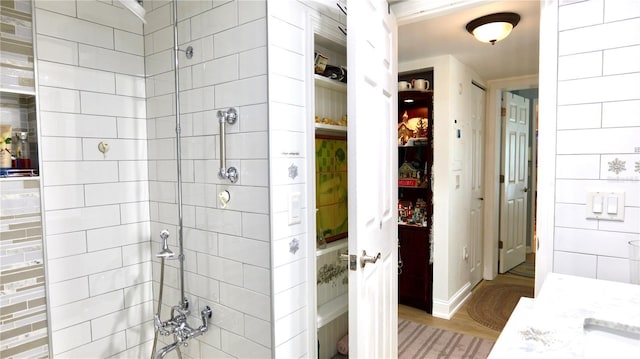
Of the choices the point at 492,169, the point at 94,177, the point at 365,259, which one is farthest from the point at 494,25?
the point at 94,177

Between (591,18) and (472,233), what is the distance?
268 centimetres

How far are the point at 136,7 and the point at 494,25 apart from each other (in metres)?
2.02

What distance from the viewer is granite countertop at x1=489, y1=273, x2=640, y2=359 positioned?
0.80 m

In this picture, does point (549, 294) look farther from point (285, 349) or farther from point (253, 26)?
point (253, 26)

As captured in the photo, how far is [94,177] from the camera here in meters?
1.83

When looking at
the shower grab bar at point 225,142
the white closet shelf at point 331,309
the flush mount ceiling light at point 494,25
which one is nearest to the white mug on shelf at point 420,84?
the flush mount ceiling light at point 494,25

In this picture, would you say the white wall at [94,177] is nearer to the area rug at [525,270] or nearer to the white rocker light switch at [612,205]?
the white rocker light switch at [612,205]

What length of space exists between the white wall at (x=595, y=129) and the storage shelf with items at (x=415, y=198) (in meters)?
1.76

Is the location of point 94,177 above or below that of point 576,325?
above

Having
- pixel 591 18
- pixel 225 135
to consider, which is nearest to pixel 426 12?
pixel 591 18

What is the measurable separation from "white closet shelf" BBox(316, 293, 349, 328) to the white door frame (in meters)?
2.64

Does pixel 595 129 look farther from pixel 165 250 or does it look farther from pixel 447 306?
pixel 447 306

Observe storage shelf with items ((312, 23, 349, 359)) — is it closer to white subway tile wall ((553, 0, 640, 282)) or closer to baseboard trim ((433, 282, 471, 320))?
white subway tile wall ((553, 0, 640, 282))

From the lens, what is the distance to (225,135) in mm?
1628
